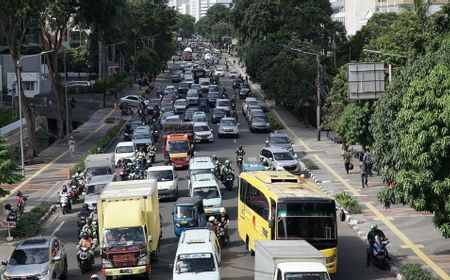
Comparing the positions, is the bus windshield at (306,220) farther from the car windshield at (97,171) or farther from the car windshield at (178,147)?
the car windshield at (178,147)

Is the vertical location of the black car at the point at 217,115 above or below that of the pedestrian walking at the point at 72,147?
above

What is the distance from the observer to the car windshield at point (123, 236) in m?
25.9

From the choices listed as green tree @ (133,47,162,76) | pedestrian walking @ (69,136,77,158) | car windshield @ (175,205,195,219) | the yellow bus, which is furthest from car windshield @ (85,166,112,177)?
green tree @ (133,47,162,76)

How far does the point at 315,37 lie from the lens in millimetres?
99000

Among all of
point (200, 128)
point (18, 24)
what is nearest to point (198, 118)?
point (200, 128)

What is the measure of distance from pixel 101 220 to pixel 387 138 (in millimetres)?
9563

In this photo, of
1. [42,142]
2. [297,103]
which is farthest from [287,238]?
[297,103]

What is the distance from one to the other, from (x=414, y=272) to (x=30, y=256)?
1143 cm

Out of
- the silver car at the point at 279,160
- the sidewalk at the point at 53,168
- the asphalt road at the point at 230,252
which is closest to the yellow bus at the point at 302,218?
the asphalt road at the point at 230,252

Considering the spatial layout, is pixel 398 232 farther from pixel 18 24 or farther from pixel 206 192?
pixel 18 24

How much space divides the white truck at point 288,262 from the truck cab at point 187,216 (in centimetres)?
829

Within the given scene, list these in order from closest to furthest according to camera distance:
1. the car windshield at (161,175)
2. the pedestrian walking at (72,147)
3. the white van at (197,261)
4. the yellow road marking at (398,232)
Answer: the white van at (197,261) → the yellow road marking at (398,232) → the car windshield at (161,175) → the pedestrian walking at (72,147)

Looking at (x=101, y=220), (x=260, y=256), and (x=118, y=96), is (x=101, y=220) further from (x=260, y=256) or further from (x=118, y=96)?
(x=118, y=96)

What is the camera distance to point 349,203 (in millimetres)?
36562
